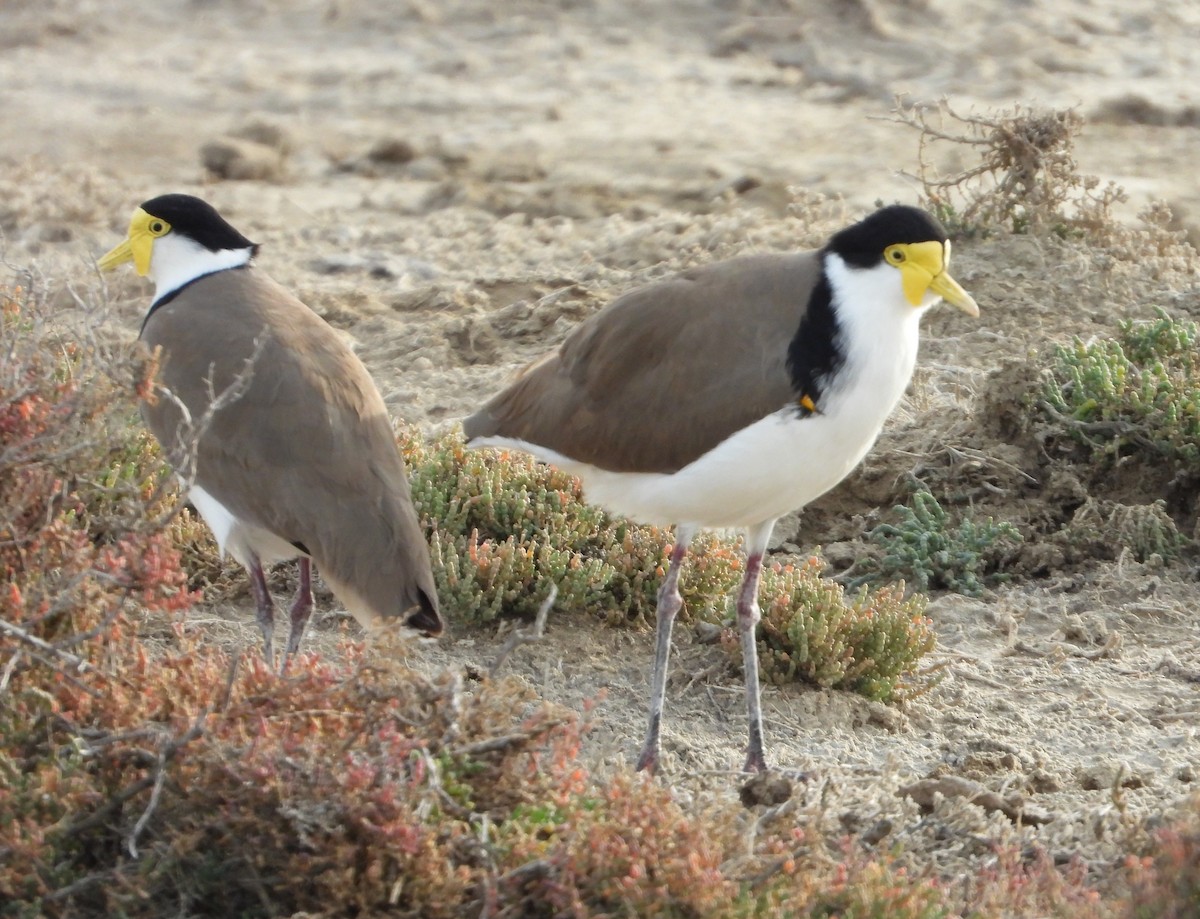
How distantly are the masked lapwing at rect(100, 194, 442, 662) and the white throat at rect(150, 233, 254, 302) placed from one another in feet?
0.78

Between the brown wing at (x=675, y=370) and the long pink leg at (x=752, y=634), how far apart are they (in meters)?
0.49

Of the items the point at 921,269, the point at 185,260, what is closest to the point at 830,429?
the point at 921,269

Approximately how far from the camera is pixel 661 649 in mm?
5457

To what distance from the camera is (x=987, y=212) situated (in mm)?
8711

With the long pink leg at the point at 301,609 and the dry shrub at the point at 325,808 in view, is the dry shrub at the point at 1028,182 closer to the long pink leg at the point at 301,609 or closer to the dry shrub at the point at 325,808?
the long pink leg at the point at 301,609

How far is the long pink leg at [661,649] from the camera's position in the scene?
17.3 feet

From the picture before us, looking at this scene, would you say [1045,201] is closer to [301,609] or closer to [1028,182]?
[1028,182]

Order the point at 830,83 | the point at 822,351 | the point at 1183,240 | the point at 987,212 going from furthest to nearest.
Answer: the point at 830,83, the point at 1183,240, the point at 987,212, the point at 822,351

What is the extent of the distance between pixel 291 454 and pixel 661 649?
1.29 m

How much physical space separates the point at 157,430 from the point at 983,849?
2.90m

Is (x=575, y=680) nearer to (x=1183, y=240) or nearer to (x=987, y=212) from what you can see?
(x=987, y=212)

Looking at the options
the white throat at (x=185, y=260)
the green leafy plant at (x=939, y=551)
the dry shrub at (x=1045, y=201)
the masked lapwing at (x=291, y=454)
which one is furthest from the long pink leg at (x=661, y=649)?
the dry shrub at (x=1045, y=201)

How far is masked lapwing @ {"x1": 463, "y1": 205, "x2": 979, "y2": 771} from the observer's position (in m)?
5.05

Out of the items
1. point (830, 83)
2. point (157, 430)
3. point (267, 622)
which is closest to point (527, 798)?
point (267, 622)
